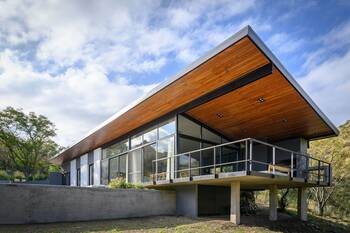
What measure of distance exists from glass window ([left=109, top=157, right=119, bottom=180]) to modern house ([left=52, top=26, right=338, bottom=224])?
151 mm

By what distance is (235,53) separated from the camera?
8789mm

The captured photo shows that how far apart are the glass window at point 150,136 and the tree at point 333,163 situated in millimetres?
11035

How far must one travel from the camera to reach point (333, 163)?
19.5 metres

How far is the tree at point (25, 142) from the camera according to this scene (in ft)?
89.9

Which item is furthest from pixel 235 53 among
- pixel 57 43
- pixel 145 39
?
pixel 57 43

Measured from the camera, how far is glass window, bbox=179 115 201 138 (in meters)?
13.3

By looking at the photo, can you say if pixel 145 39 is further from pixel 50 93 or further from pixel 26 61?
pixel 50 93

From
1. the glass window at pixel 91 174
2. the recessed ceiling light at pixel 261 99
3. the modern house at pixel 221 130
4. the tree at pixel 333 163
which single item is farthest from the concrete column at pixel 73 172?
the recessed ceiling light at pixel 261 99

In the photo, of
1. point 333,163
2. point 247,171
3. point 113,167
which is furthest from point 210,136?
point 333,163

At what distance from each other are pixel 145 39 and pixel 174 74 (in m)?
1.78

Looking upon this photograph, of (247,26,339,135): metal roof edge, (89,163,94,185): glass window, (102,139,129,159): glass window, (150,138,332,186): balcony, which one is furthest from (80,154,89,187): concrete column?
(247,26,339,135): metal roof edge

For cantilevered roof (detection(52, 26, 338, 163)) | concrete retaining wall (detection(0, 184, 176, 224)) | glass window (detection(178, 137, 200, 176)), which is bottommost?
concrete retaining wall (detection(0, 184, 176, 224))

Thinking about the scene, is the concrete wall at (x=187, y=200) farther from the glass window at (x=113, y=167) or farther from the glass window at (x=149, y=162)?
Answer: the glass window at (x=113, y=167)

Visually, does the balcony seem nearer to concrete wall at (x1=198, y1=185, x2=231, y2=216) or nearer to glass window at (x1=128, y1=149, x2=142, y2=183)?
concrete wall at (x1=198, y1=185, x2=231, y2=216)
